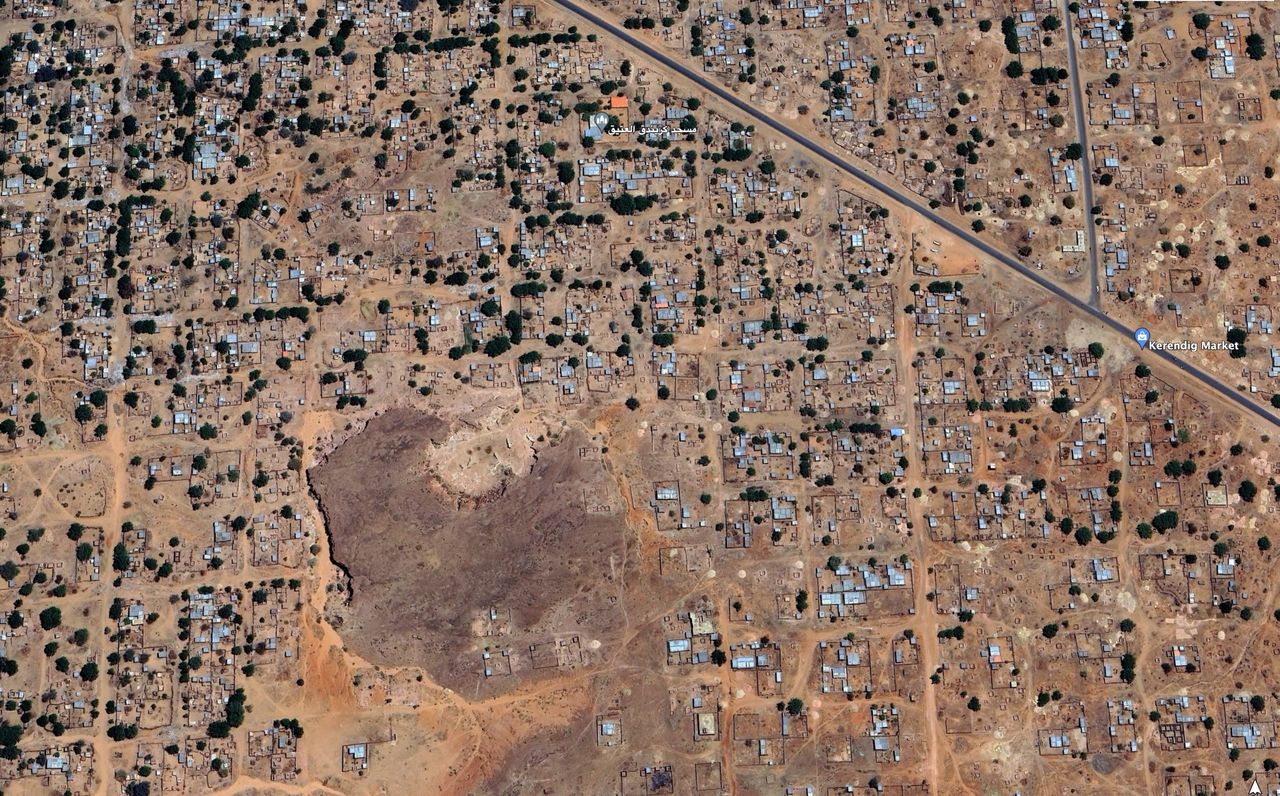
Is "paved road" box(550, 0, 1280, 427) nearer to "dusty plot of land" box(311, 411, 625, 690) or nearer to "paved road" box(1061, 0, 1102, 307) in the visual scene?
"paved road" box(1061, 0, 1102, 307)

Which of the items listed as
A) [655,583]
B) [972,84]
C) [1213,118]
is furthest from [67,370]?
[1213,118]

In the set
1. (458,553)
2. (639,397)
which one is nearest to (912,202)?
(639,397)

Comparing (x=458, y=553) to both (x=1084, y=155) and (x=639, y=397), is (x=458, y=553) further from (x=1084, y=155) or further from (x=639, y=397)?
(x=1084, y=155)

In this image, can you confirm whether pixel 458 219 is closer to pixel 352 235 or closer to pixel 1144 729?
pixel 352 235

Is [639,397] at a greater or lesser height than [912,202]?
lesser

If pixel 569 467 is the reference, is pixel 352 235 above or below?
Answer: above

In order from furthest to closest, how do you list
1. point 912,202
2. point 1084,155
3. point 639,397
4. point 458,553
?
point 1084,155, point 912,202, point 639,397, point 458,553
